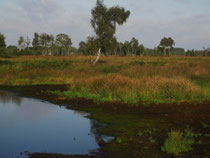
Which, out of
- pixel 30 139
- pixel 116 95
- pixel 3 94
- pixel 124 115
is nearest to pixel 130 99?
pixel 116 95

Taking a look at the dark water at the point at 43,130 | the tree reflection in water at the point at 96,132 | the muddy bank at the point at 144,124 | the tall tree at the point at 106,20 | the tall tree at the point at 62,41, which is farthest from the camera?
the tall tree at the point at 62,41

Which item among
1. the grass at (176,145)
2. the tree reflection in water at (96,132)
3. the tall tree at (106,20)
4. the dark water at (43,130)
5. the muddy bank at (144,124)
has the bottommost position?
the dark water at (43,130)

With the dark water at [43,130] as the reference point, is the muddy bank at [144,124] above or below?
above

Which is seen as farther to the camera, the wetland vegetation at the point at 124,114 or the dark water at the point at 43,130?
the dark water at the point at 43,130

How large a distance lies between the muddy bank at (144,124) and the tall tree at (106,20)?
2638cm

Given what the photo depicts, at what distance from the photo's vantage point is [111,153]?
670 cm

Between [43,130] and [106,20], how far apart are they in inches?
1334

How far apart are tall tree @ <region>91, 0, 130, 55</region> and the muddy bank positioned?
2638 cm

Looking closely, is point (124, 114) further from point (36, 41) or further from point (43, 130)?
point (36, 41)

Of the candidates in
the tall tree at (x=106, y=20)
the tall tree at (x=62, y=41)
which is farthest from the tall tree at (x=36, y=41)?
the tall tree at (x=106, y=20)

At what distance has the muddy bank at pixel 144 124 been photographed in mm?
6793

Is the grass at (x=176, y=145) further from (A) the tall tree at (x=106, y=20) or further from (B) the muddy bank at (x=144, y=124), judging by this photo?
(A) the tall tree at (x=106, y=20)

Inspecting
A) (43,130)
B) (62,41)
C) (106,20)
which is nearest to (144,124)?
(43,130)

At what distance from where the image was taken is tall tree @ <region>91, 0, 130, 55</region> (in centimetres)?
4016
